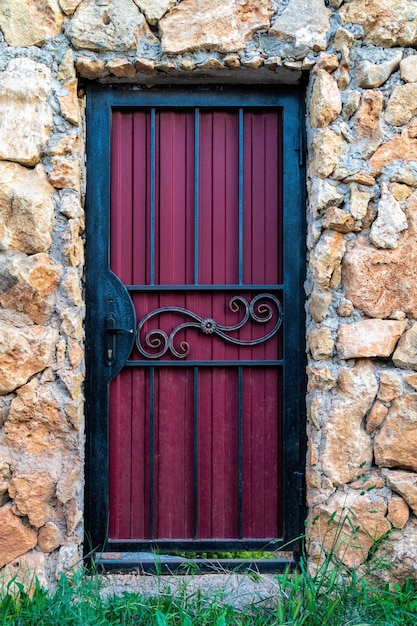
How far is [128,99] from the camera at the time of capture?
7.38 feet

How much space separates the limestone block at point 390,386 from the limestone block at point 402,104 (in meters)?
0.98

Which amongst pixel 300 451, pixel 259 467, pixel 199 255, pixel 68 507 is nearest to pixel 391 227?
pixel 199 255

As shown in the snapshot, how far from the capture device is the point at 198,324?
225cm

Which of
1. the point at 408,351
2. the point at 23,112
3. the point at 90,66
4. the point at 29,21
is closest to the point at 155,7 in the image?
the point at 90,66

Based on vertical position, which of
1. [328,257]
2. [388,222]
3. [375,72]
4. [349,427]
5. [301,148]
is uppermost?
[375,72]

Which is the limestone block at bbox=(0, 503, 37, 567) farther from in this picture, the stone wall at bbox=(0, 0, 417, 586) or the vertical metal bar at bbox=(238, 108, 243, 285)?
the vertical metal bar at bbox=(238, 108, 243, 285)

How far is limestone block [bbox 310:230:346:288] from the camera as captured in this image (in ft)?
6.82

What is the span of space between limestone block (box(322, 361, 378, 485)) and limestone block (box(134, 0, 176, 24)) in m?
1.57

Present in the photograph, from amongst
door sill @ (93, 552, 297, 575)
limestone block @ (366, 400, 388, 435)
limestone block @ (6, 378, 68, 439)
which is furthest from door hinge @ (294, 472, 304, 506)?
limestone block @ (6, 378, 68, 439)

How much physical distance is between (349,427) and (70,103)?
5.50ft

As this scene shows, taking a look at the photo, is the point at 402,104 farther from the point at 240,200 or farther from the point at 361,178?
the point at 240,200

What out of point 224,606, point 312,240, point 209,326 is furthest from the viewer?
point 209,326

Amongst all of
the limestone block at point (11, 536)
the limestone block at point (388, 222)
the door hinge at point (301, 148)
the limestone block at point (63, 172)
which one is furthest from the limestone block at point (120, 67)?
the limestone block at point (11, 536)

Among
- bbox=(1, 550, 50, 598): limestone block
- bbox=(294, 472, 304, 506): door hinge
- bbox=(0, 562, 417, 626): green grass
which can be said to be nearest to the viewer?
bbox=(0, 562, 417, 626): green grass
